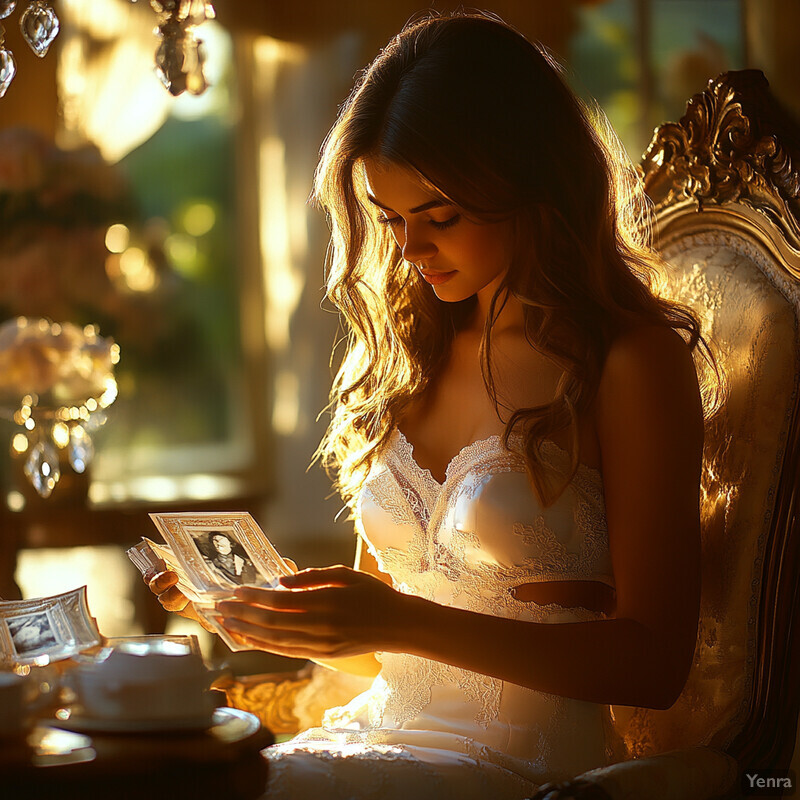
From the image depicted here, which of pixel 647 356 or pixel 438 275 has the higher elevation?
pixel 438 275

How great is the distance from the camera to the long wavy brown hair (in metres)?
1.67

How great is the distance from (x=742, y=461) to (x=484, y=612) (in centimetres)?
49

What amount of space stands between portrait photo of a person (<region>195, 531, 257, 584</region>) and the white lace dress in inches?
9.7

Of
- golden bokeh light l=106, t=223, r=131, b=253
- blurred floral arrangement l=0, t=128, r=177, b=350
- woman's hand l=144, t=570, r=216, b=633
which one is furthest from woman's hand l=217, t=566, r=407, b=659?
golden bokeh light l=106, t=223, r=131, b=253

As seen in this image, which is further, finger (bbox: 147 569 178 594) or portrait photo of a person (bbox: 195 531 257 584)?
finger (bbox: 147 569 178 594)

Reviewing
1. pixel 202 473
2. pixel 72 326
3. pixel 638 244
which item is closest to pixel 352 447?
pixel 638 244

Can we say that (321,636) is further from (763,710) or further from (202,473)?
(202,473)

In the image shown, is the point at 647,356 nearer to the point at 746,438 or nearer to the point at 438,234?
the point at 746,438

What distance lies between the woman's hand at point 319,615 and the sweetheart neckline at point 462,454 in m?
Answer: 0.34

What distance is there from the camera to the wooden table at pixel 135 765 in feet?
3.66

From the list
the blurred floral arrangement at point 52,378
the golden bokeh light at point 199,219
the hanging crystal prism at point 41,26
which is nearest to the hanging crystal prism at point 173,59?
the hanging crystal prism at point 41,26

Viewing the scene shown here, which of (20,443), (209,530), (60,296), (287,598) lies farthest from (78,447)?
(287,598)

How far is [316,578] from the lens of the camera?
4.78 feet

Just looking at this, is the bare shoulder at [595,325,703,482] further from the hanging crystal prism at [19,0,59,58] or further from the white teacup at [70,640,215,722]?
the hanging crystal prism at [19,0,59,58]
